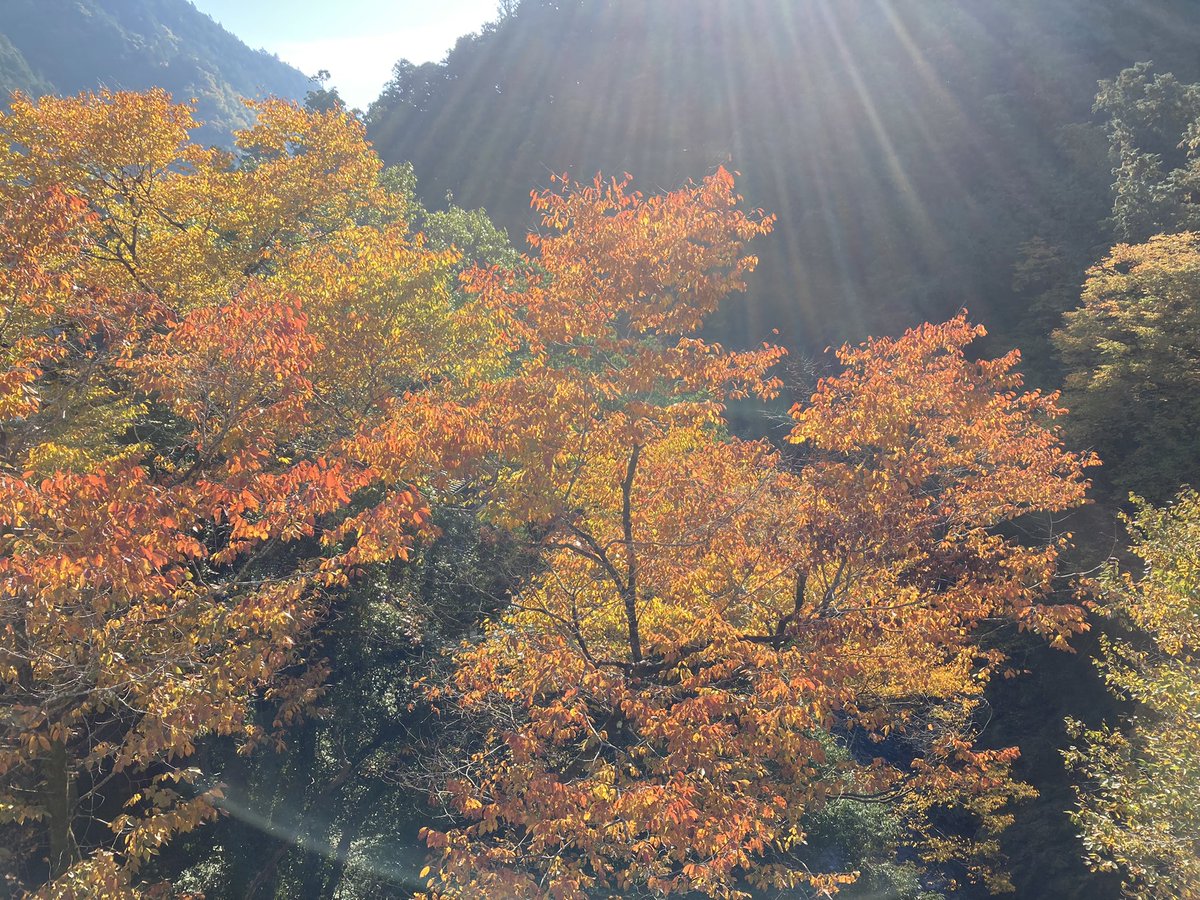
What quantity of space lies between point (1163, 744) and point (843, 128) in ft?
130

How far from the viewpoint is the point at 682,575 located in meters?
8.81

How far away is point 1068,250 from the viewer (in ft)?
94.3

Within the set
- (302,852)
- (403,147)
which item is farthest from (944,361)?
(403,147)

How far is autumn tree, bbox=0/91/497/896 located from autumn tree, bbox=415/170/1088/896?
2.27 m

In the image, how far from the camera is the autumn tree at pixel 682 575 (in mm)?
7395

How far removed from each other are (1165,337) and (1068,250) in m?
13.7

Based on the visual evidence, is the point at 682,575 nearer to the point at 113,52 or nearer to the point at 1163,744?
the point at 1163,744

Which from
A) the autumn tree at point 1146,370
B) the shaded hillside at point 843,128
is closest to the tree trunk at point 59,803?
the autumn tree at point 1146,370

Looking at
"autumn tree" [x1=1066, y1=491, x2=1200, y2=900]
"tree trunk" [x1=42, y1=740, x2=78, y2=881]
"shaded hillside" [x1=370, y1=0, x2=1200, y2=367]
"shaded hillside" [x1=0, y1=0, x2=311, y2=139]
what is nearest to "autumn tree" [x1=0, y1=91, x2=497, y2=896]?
"tree trunk" [x1=42, y1=740, x2=78, y2=881]

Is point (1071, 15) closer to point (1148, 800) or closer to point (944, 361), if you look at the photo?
point (944, 361)

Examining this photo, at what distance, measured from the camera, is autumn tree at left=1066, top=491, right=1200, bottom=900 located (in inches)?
345

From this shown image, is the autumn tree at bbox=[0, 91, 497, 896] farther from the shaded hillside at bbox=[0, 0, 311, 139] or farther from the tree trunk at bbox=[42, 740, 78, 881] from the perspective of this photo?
the shaded hillside at bbox=[0, 0, 311, 139]

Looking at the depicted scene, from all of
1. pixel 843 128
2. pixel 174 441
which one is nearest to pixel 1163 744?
pixel 174 441

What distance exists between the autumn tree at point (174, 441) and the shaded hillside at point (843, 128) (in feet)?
84.6
